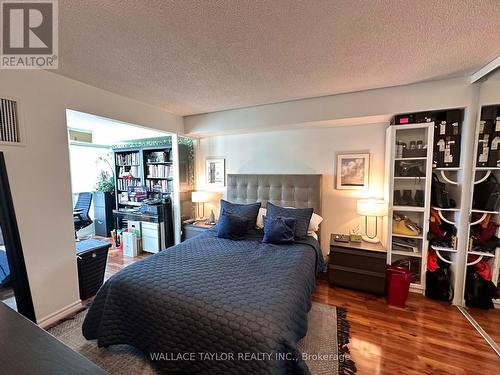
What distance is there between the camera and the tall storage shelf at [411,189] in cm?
251

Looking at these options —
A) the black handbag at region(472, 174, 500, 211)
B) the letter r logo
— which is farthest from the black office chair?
the black handbag at region(472, 174, 500, 211)

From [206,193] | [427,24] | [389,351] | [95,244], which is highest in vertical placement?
[427,24]

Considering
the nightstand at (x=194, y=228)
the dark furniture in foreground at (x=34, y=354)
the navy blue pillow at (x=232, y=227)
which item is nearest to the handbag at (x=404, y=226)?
the navy blue pillow at (x=232, y=227)

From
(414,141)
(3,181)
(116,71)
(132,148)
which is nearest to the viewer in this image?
(3,181)

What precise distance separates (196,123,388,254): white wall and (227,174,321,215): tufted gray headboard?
0.58ft

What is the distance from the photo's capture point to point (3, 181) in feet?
5.73

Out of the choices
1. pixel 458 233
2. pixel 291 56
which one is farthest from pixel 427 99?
pixel 291 56

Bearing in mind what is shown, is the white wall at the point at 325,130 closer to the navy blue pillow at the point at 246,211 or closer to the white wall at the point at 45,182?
the navy blue pillow at the point at 246,211

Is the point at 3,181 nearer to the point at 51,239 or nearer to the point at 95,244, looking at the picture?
the point at 51,239

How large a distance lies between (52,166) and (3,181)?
403 millimetres

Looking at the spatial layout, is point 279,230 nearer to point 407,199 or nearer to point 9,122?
point 407,199

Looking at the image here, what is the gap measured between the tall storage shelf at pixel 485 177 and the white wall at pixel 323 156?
88 centimetres

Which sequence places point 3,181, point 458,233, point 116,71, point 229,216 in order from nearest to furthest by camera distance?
point 3,181
point 116,71
point 458,233
point 229,216

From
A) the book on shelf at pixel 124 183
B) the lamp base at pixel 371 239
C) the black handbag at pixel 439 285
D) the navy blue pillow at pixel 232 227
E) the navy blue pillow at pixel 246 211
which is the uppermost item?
the book on shelf at pixel 124 183
